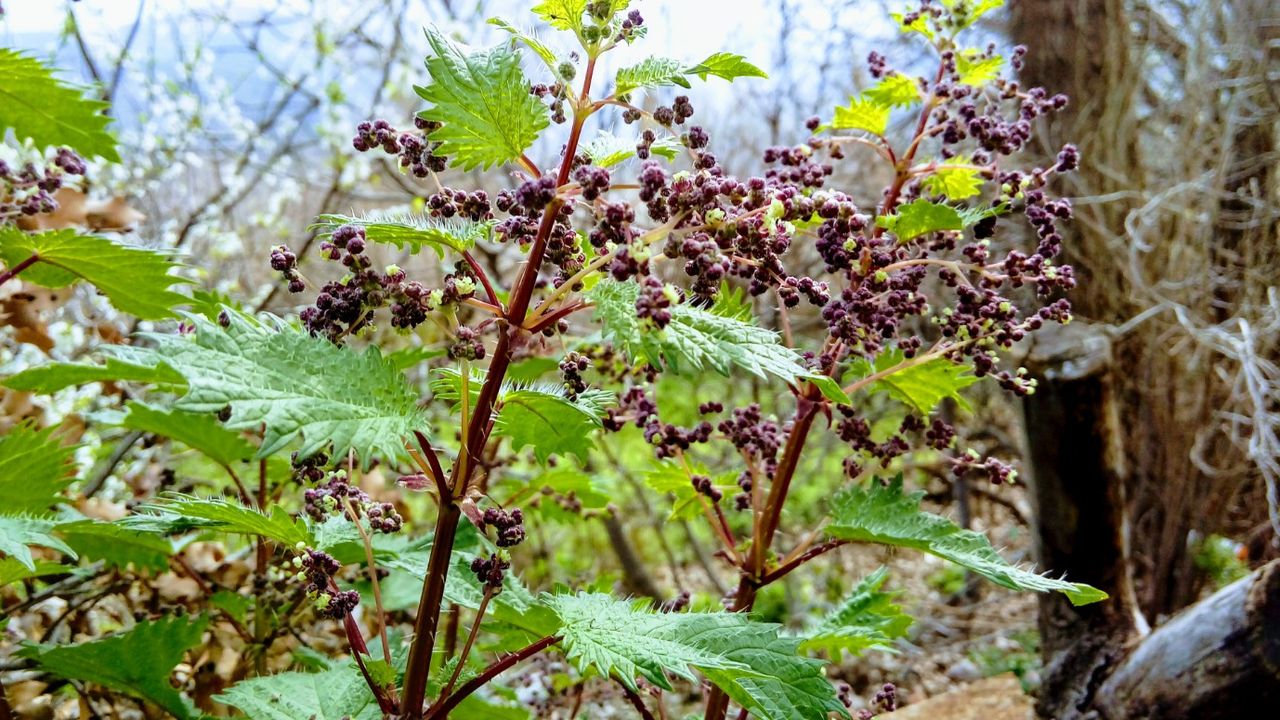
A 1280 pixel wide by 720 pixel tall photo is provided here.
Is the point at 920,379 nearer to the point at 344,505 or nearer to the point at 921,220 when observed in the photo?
the point at 921,220

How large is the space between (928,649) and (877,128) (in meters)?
3.41

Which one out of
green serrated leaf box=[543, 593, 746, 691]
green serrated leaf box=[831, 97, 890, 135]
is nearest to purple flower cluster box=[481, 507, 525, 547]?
green serrated leaf box=[543, 593, 746, 691]

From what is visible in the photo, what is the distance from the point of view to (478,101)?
1013 millimetres

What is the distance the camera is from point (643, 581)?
4426 mm

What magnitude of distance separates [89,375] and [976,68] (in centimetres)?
160

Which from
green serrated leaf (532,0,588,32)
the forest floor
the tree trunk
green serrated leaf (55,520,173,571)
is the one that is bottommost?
the forest floor

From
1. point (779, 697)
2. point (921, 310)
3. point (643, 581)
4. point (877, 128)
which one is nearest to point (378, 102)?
point (643, 581)

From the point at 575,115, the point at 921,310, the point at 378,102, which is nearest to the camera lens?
the point at 575,115

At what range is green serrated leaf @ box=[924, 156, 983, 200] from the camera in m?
1.55

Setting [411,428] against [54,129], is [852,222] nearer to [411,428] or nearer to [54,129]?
[411,428]

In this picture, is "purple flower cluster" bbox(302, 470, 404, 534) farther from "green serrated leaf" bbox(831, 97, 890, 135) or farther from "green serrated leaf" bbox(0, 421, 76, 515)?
"green serrated leaf" bbox(831, 97, 890, 135)

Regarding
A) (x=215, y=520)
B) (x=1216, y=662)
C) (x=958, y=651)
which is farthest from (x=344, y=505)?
(x=958, y=651)

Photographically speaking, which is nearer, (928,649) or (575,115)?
(575,115)

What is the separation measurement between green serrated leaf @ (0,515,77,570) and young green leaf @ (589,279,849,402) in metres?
0.78
